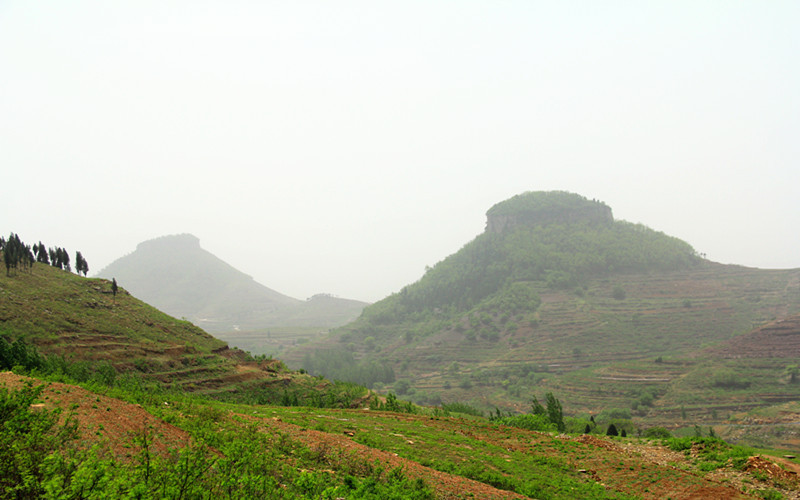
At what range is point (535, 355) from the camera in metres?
113

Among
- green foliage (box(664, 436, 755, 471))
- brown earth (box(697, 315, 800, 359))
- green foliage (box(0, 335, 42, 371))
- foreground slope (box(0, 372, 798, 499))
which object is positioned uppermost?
green foliage (box(0, 335, 42, 371))

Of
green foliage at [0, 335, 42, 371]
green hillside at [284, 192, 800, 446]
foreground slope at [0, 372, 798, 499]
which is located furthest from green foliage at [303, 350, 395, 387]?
foreground slope at [0, 372, 798, 499]

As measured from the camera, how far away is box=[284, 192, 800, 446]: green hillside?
269 ft

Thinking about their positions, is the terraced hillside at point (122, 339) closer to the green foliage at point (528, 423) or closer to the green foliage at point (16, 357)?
the green foliage at point (16, 357)

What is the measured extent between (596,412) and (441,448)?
70.8 meters

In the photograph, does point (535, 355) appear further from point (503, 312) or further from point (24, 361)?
point (24, 361)

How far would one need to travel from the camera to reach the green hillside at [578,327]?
8200 cm

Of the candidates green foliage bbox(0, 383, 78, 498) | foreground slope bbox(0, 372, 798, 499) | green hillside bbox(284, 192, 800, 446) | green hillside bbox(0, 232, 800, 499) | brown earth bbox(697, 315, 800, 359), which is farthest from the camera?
brown earth bbox(697, 315, 800, 359)

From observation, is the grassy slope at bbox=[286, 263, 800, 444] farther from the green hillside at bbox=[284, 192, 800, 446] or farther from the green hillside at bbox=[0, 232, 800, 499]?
the green hillside at bbox=[0, 232, 800, 499]

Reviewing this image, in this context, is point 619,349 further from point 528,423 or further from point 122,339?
point 122,339

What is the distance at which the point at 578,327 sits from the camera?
392 feet

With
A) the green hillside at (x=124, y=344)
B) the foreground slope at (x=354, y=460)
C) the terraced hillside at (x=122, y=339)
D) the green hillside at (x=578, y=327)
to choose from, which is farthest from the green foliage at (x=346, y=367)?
the foreground slope at (x=354, y=460)

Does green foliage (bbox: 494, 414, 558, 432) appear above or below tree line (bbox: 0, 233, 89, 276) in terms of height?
below

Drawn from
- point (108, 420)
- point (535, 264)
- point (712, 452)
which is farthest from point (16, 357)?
point (535, 264)
